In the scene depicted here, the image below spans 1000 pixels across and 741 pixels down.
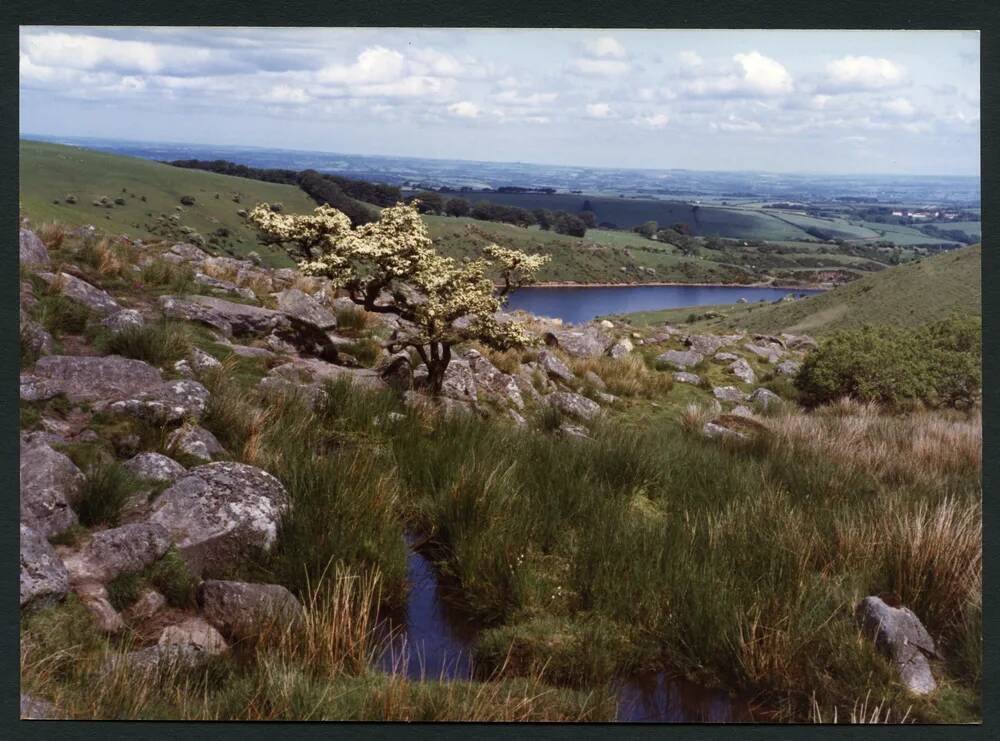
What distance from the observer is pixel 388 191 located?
8.11m

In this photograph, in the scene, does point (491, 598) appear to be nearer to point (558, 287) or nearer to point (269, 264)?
point (558, 287)

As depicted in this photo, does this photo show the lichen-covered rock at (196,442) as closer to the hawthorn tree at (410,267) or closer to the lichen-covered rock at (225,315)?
the hawthorn tree at (410,267)

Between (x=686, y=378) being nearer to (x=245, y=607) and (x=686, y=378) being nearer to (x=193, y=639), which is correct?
(x=245, y=607)

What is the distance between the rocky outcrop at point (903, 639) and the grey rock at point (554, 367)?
6409 millimetres

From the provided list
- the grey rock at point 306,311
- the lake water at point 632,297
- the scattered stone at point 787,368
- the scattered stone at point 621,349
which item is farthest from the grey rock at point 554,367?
the scattered stone at point 787,368

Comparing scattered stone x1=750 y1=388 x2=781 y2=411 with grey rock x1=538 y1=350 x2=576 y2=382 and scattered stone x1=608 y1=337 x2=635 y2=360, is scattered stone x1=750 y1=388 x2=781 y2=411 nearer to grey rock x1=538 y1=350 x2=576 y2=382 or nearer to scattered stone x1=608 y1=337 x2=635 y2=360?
scattered stone x1=608 y1=337 x2=635 y2=360

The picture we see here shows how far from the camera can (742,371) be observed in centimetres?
1245

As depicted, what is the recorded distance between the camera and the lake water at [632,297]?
11953 mm

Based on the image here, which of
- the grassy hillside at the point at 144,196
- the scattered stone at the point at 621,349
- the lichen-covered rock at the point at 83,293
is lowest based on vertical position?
the scattered stone at the point at 621,349

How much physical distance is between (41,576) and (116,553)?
375mm

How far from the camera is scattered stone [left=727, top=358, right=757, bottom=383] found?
1230 cm

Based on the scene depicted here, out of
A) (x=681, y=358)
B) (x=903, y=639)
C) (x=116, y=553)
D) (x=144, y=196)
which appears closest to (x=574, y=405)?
(x=681, y=358)

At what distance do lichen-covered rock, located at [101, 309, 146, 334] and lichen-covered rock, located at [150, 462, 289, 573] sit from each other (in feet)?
9.02

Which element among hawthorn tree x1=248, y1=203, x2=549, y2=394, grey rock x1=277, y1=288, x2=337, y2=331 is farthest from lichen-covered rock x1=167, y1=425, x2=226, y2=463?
grey rock x1=277, y1=288, x2=337, y2=331
